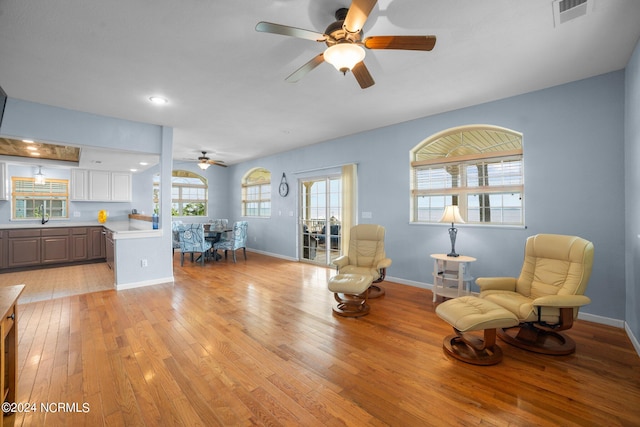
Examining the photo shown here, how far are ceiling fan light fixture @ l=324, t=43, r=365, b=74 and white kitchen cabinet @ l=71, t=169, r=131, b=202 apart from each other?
708 centimetres

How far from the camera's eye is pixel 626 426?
1.61 meters

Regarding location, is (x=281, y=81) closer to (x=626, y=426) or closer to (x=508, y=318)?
(x=508, y=318)

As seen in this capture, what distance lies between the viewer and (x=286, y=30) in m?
1.82

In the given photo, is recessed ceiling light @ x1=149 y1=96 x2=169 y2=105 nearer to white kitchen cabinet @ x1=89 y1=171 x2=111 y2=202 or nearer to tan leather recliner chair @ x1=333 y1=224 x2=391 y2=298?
tan leather recliner chair @ x1=333 y1=224 x2=391 y2=298

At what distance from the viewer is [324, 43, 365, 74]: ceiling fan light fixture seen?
1.98 metres

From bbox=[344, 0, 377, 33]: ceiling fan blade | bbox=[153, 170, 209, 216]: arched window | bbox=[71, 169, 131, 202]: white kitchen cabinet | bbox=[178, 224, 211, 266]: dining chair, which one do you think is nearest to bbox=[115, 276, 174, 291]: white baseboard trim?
bbox=[178, 224, 211, 266]: dining chair

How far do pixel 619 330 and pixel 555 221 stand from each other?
1255 mm

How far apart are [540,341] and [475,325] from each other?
0.98m

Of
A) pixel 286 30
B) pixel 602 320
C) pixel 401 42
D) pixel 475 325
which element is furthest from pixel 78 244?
pixel 602 320

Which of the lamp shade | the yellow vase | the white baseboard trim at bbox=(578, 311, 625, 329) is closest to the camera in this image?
the white baseboard trim at bbox=(578, 311, 625, 329)

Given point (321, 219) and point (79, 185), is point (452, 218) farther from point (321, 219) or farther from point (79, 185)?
point (79, 185)

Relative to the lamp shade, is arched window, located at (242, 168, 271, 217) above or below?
above

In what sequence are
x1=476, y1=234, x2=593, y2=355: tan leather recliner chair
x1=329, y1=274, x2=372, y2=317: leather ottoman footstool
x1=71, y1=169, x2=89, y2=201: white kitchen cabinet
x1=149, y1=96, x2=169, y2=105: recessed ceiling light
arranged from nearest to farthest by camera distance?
x1=476, y1=234, x2=593, y2=355: tan leather recliner chair → x1=329, y1=274, x2=372, y2=317: leather ottoman footstool → x1=149, y1=96, x2=169, y2=105: recessed ceiling light → x1=71, y1=169, x2=89, y2=201: white kitchen cabinet

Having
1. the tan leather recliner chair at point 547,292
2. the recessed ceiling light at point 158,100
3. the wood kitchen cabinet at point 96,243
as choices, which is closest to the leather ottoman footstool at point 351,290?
the tan leather recliner chair at point 547,292
